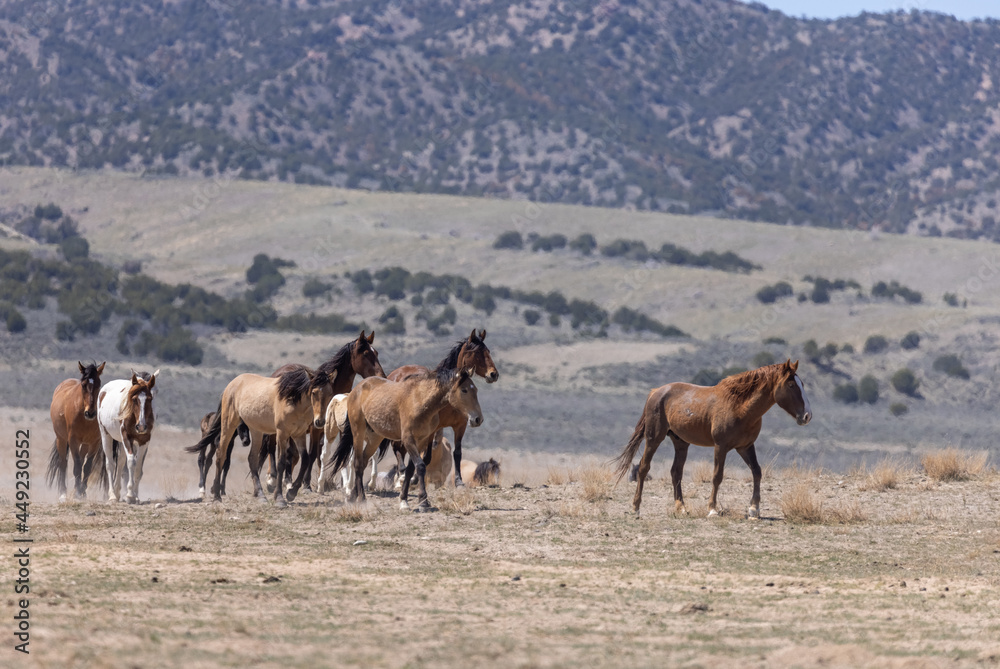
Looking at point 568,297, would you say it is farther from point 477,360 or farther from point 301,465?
point 477,360

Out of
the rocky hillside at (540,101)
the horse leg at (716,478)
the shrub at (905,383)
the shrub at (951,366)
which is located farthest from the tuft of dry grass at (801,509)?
the rocky hillside at (540,101)

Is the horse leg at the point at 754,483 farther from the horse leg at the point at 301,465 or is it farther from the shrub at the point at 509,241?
the shrub at the point at 509,241

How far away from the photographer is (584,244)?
68.9m

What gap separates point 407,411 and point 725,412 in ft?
12.2

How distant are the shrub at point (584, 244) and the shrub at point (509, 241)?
310 cm

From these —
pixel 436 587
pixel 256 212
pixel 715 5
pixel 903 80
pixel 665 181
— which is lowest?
pixel 436 587

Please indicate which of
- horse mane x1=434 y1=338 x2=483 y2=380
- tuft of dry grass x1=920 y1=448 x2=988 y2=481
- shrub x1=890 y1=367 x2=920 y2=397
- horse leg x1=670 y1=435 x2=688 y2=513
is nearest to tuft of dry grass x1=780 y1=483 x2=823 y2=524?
horse leg x1=670 y1=435 x2=688 y2=513

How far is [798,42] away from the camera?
14088 centimetres

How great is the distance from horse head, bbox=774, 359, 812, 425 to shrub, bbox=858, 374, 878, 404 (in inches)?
1074

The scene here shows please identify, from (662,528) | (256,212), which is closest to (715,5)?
(256,212)

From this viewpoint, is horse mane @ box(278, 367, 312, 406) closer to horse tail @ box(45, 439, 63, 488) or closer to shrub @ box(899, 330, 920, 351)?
horse tail @ box(45, 439, 63, 488)

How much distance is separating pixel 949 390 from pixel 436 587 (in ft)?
114

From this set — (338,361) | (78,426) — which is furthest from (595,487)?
(78,426)

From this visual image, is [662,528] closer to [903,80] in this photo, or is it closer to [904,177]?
[904,177]
